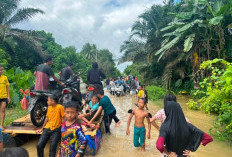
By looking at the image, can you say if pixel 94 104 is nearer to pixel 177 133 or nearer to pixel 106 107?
pixel 106 107

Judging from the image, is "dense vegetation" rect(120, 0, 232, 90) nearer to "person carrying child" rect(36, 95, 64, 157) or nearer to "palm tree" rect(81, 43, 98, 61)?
"person carrying child" rect(36, 95, 64, 157)

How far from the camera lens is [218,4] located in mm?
9992

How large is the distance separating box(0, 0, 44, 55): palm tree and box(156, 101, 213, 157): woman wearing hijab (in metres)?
13.8

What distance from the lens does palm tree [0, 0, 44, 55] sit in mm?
13234

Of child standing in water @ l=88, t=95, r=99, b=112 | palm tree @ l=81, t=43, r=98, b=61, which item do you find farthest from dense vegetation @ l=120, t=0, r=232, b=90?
palm tree @ l=81, t=43, r=98, b=61

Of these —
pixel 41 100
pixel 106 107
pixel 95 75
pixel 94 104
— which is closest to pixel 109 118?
pixel 106 107

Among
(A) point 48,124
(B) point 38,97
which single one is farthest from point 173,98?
(B) point 38,97

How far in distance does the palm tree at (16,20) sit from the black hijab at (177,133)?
45.2 feet

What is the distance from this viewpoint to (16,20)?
14000 mm

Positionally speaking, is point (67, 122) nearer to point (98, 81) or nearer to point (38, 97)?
point (38, 97)

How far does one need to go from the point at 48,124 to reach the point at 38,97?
4.17 ft

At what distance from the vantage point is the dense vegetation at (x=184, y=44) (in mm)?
10000

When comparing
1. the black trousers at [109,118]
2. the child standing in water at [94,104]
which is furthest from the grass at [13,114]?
the black trousers at [109,118]

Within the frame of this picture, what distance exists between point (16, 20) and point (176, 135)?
15.2 m
